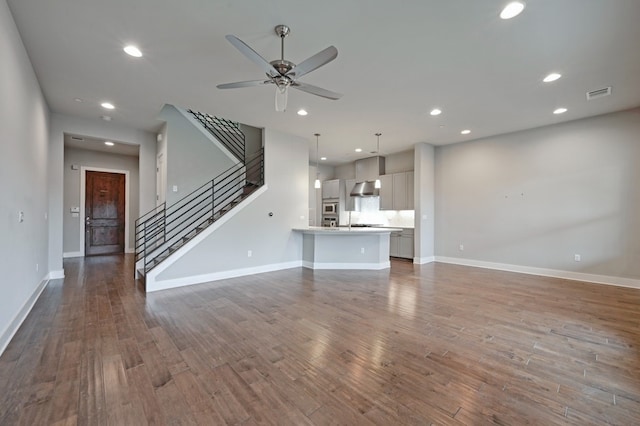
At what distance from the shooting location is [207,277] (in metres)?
5.07

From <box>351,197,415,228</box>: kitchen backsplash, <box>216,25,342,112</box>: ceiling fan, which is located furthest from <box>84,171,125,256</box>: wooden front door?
<box>216,25,342,112</box>: ceiling fan

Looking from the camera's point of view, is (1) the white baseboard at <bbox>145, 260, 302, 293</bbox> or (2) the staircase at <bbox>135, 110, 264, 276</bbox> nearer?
(1) the white baseboard at <bbox>145, 260, 302, 293</bbox>

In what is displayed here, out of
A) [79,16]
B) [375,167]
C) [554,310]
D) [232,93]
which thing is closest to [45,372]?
[79,16]

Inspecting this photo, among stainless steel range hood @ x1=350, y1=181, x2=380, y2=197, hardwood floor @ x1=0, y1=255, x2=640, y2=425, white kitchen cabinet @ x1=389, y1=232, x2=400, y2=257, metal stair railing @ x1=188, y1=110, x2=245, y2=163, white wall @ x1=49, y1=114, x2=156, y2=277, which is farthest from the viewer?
stainless steel range hood @ x1=350, y1=181, x2=380, y2=197

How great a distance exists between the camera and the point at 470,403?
1.87 metres

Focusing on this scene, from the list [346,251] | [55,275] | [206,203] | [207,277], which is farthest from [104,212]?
[346,251]

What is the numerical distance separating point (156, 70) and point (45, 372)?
11.0 feet

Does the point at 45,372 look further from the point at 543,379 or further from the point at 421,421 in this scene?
the point at 543,379

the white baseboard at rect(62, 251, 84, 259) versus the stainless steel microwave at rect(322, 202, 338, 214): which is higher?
the stainless steel microwave at rect(322, 202, 338, 214)

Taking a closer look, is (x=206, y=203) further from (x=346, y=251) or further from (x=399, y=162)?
(x=399, y=162)

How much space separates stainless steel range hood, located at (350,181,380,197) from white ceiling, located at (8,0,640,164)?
140 inches

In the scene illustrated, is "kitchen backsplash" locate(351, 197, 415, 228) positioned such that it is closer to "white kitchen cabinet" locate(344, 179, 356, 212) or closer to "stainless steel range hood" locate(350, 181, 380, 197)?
"white kitchen cabinet" locate(344, 179, 356, 212)

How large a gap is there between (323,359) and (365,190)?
684cm

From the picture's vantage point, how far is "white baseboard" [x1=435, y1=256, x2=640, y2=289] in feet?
16.1
